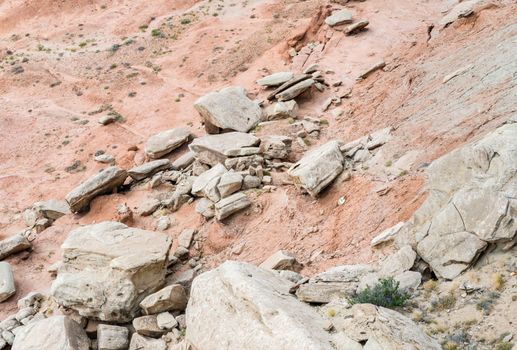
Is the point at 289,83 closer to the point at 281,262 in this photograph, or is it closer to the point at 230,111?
the point at 230,111

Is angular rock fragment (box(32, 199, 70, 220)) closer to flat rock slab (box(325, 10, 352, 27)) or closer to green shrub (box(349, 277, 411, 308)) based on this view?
green shrub (box(349, 277, 411, 308))

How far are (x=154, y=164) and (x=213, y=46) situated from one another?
15.3 metres

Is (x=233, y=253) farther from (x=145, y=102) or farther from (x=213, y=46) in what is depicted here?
(x=213, y=46)

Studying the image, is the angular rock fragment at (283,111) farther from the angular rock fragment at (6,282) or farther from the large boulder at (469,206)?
the angular rock fragment at (6,282)

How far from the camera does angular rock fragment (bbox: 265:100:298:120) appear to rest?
23.6m

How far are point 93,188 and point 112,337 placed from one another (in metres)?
9.54

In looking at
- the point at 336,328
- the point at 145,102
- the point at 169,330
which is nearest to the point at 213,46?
the point at 145,102

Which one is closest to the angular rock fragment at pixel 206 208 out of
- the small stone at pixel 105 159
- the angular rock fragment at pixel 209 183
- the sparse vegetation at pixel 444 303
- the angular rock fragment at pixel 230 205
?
the angular rock fragment at pixel 209 183

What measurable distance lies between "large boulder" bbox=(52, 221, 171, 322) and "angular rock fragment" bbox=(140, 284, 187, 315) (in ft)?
1.60

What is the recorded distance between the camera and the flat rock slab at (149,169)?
22.8 m

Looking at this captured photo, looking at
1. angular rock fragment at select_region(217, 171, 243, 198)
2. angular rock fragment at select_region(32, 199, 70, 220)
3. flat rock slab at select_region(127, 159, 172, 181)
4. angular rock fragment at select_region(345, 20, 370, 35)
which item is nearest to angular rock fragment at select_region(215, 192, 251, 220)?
angular rock fragment at select_region(217, 171, 243, 198)

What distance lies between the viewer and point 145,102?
31656mm

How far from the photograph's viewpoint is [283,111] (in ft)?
77.6

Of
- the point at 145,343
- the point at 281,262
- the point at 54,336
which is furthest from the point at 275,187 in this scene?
the point at 54,336
